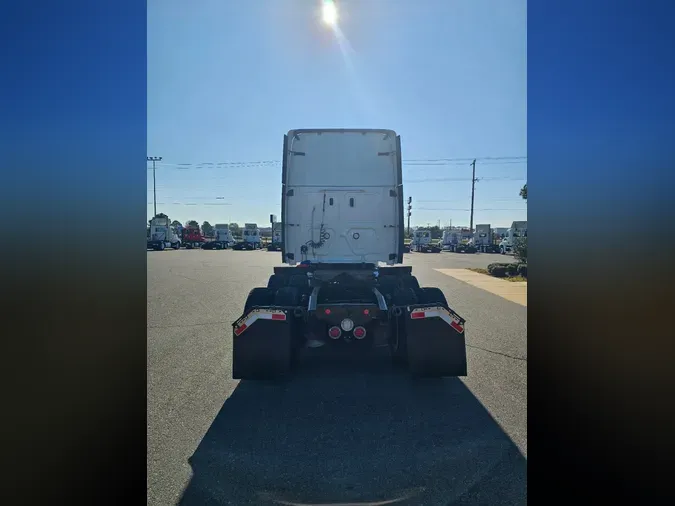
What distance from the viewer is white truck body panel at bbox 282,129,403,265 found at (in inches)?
275

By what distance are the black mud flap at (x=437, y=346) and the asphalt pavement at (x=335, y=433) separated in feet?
0.90

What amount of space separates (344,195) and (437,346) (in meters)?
3.04

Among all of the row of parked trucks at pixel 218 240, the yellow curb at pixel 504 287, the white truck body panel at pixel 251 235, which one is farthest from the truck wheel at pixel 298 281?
the white truck body panel at pixel 251 235

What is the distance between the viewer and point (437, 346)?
502 centimetres

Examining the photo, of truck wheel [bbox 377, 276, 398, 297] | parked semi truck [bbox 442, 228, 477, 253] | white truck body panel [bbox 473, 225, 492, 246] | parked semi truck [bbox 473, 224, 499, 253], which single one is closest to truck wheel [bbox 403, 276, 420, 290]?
truck wheel [bbox 377, 276, 398, 297]

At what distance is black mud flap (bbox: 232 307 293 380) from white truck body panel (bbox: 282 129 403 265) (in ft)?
7.40

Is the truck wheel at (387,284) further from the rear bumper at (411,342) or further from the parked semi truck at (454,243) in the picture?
the parked semi truck at (454,243)

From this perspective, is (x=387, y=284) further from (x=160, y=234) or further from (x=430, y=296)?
(x=160, y=234)

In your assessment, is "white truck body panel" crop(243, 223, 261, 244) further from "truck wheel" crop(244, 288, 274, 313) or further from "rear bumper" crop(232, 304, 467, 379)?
"rear bumper" crop(232, 304, 467, 379)

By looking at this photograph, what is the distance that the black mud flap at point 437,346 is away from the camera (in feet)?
16.4

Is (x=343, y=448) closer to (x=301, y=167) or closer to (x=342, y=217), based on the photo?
(x=342, y=217)
